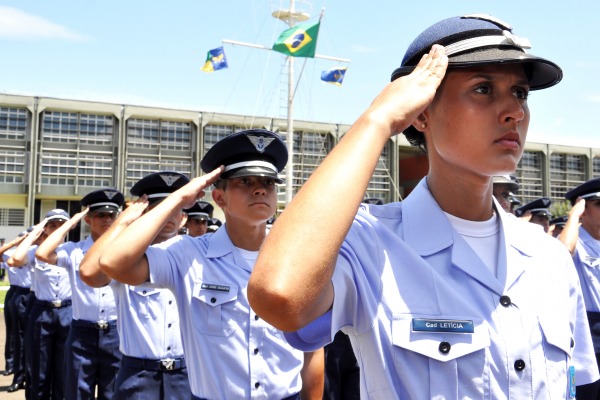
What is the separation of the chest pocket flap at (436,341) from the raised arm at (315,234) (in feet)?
0.74

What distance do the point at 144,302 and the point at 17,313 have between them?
7216 mm

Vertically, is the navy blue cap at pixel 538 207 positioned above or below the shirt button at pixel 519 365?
above

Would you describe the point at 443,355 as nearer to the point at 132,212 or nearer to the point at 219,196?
the point at 219,196

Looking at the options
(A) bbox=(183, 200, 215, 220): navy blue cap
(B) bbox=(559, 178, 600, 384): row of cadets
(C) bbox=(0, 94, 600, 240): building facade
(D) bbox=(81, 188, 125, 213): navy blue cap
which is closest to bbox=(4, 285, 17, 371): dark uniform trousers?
(A) bbox=(183, 200, 215, 220): navy blue cap

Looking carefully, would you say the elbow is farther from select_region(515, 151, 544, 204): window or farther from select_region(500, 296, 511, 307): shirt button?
select_region(515, 151, 544, 204): window

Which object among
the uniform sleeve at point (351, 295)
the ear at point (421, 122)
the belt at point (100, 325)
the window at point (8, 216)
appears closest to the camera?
the uniform sleeve at point (351, 295)

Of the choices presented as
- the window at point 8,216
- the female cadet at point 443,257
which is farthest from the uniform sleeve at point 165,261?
the window at point 8,216

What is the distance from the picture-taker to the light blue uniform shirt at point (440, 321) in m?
1.57

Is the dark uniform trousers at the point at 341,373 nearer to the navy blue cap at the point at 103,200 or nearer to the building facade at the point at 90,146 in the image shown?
the navy blue cap at the point at 103,200

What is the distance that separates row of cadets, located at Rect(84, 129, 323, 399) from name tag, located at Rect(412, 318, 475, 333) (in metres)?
1.91

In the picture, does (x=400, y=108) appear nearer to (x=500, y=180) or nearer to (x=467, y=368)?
(x=467, y=368)

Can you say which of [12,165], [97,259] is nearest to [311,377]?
[97,259]

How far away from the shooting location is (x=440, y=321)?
1.60m

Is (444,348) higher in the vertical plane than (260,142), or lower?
lower
